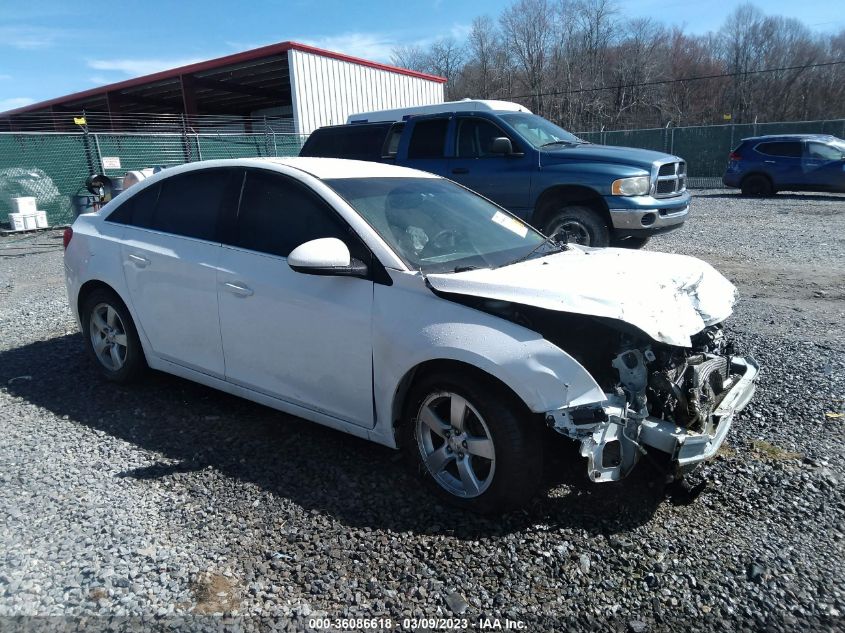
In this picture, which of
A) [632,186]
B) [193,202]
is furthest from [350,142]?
[193,202]

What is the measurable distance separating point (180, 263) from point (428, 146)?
5.91m

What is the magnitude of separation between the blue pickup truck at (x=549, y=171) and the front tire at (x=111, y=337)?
17.3ft

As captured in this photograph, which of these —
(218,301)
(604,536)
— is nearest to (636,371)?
(604,536)

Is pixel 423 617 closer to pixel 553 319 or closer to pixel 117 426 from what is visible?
pixel 553 319

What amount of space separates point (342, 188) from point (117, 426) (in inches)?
86.6

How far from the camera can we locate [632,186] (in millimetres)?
8000

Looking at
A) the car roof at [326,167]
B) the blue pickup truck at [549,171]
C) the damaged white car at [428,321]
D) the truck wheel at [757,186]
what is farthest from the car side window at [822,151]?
the car roof at [326,167]

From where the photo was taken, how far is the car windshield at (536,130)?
8.83 meters

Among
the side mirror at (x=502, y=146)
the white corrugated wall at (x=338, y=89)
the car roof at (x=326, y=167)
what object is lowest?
the car roof at (x=326, y=167)

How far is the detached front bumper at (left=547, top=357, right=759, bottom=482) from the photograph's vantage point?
279 cm

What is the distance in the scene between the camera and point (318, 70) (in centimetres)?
2284

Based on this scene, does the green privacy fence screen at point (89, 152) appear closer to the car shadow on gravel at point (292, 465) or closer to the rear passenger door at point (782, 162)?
the rear passenger door at point (782, 162)

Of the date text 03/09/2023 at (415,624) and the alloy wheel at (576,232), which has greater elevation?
the alloy wheel at (576,232)

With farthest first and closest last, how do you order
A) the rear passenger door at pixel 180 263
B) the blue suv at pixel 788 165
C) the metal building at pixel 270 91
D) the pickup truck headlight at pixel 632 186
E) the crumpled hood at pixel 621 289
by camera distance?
the metal building at pixel 270 91, the blue suv at pixel 788 165, the pickup truck headlight at pixel 632 186, the rear passenger door at pixel 180 263, the crumpled hood at pixel 621 289
